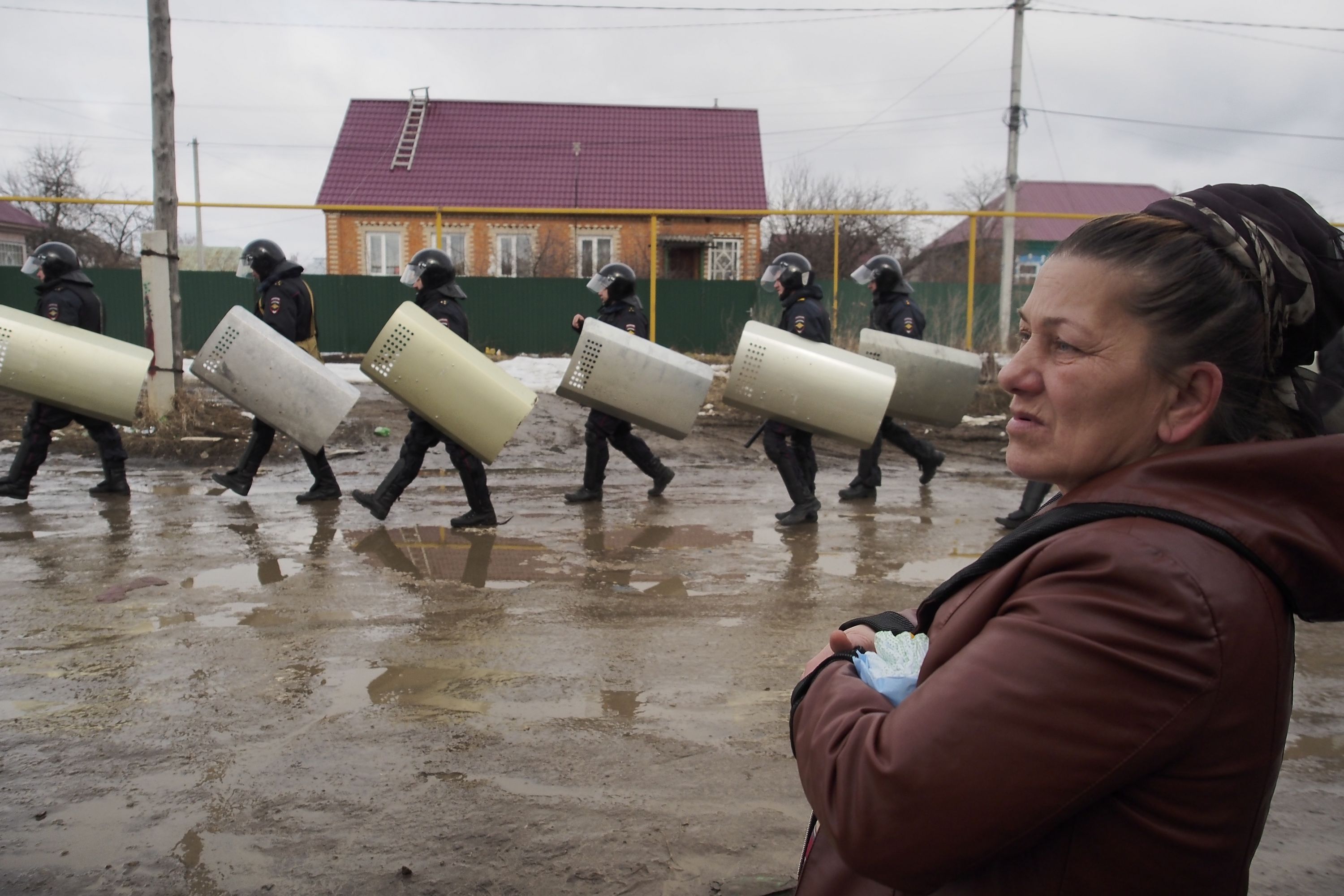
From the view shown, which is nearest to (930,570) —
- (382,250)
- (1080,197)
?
(382,250)

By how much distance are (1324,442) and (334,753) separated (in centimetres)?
289

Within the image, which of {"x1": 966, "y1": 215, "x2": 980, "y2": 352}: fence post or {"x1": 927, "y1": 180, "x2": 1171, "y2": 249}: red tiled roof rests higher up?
{"x1": 927, "y1": 180, "x2": 1171, "y2": 249}: red tiled roof

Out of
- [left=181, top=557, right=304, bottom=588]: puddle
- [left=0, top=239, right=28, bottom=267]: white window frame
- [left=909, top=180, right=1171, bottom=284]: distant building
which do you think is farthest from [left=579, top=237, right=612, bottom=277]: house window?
[left=181, top=557, right=304, bottom=588]: puddle

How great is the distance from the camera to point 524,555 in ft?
19.3

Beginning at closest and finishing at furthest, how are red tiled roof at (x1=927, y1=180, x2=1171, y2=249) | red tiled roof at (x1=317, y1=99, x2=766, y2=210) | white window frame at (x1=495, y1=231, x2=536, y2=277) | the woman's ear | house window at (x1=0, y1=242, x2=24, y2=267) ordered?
1. the woman's ear
2. house window at (x1=0, y1=242, x2=24, y2=267)
3. white window frame at (x1=495, y1=231, x2=536, y2=277)
4. red tiled roof at (x1=317, y1=99, x2=766, y2=210)
5. red tiled roof at (x1=927, y1=180, x2=1171, y2=249)

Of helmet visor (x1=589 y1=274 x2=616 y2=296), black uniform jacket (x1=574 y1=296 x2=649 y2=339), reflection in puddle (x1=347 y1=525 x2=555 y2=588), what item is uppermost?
helmet visor (x1=589 y1=274 x2=616 y2=296)

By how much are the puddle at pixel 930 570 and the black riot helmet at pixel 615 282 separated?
10.4ft

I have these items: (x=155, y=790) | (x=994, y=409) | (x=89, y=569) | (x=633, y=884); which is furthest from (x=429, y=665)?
(x=994, y=409)

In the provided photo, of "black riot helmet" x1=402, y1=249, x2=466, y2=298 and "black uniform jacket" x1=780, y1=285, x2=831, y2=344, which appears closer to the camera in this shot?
"black riot helmet" x1=402, y1=249, x2=466, y2=298

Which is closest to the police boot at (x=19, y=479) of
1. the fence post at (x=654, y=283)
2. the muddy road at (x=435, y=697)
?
the muddy road at (x=435, y=697)

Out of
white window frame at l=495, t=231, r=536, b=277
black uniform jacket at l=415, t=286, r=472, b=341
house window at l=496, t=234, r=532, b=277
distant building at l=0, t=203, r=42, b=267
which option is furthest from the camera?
distant building at l=0, t=203, r=42, b=267

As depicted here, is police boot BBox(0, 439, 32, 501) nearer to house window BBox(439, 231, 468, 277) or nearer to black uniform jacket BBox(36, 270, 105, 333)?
black uniform jacket BBox(36, 270, 105, 333)

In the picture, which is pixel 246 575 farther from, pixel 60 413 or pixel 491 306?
pixel 491 306

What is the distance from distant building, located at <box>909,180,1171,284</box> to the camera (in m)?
15.8
